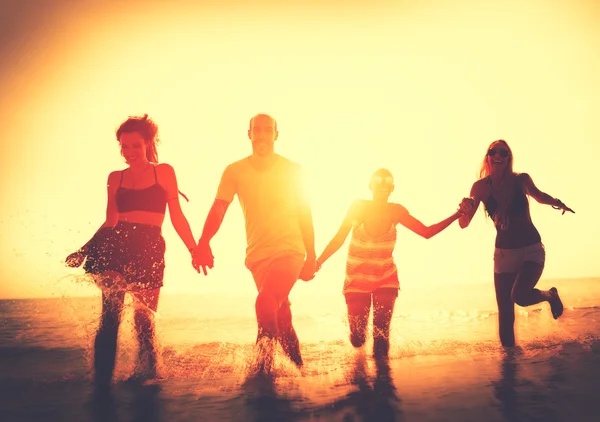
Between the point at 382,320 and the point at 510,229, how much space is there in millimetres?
2055

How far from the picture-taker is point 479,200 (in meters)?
7.41

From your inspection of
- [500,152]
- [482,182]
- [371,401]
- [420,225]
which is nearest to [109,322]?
[371,401]

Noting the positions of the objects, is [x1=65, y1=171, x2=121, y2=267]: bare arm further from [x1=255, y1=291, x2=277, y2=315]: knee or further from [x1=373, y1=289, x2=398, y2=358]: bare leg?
[x1=373, y1=289, x2=398, y2=358]: bare leg

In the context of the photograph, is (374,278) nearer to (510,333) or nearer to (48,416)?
(510,333)

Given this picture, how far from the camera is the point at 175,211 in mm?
5973

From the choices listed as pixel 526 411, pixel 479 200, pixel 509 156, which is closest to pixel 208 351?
pixel 479 200

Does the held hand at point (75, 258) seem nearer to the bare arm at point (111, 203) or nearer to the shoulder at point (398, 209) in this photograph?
the bare arm at point (111, 203)

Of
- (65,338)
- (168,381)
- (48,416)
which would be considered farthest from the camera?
(65,338)

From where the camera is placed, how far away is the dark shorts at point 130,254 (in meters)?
5.61

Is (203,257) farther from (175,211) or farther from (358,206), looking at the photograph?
(358,206)

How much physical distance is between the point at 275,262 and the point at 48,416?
2.53 m

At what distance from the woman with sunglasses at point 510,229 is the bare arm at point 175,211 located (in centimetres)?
364

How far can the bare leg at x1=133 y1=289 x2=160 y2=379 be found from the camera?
583cm

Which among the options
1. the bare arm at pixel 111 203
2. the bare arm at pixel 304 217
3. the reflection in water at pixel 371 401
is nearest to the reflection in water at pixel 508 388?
the reflection in water at pixel 371 401
